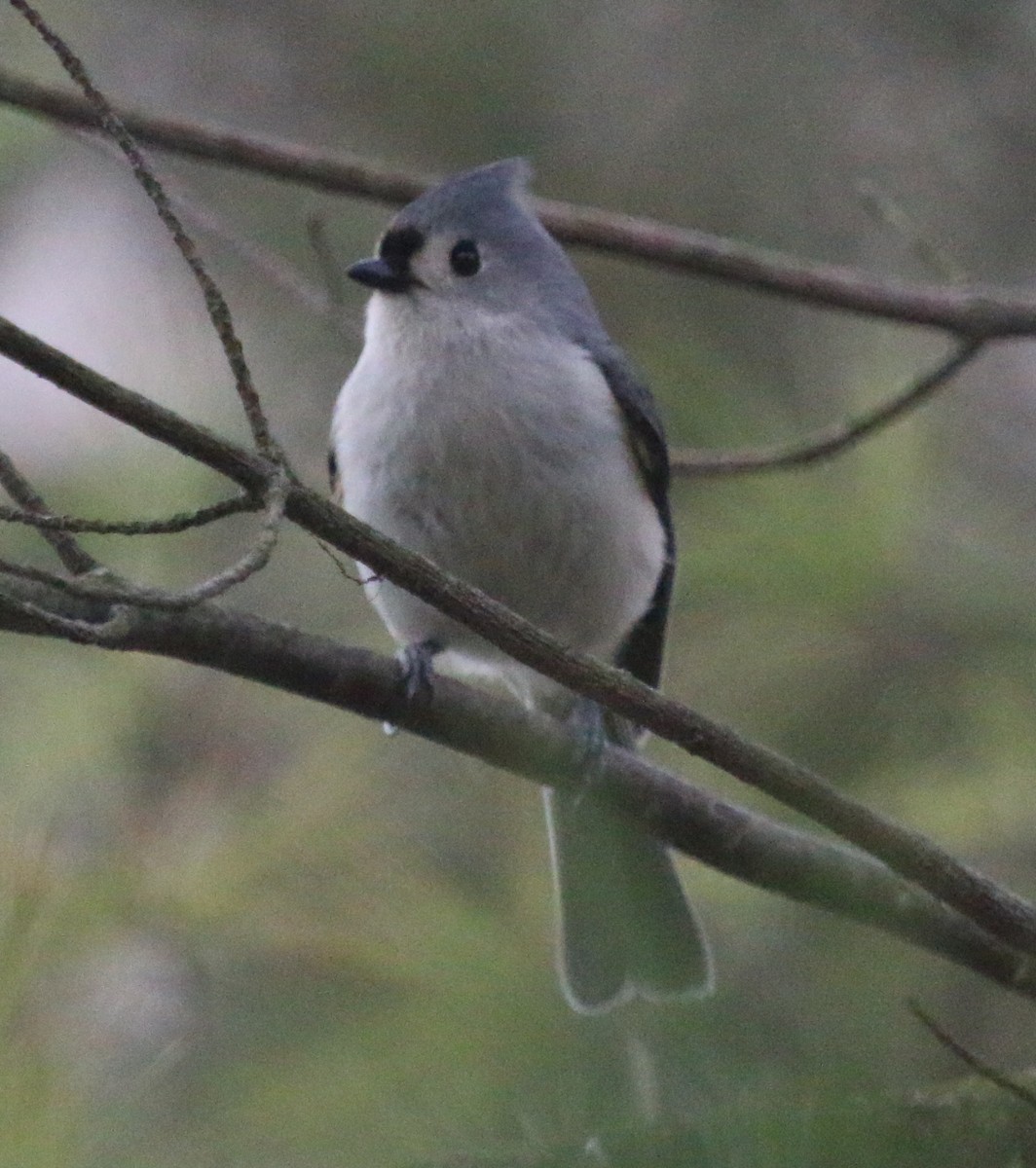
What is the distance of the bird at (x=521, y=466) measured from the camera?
117 inches

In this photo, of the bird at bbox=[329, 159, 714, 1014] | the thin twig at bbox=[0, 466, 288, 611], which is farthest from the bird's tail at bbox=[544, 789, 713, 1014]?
the thin twig at bbox=[0, 466, 288, 611]

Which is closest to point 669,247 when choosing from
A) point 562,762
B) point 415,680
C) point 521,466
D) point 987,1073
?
point 521,466

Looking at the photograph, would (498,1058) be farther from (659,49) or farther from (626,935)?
(659,49)

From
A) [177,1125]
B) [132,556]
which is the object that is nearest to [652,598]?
[132,556]

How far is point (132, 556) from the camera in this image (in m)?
3.37

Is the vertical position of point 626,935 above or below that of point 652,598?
below

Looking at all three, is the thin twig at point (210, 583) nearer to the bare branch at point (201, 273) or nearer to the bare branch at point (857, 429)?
the bare branch at point (201, 273)

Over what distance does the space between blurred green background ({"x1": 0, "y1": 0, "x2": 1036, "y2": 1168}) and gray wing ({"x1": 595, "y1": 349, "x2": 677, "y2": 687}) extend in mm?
71

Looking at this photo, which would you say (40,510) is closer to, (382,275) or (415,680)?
(415,680)

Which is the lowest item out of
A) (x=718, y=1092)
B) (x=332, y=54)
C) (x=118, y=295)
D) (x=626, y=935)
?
(x=718, y=1092)

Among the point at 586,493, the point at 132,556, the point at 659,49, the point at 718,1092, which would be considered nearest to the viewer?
the point at 718,1092

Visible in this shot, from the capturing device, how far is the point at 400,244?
321 cm

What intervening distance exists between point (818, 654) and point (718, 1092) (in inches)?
66.8

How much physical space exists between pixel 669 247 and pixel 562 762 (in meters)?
0.95
